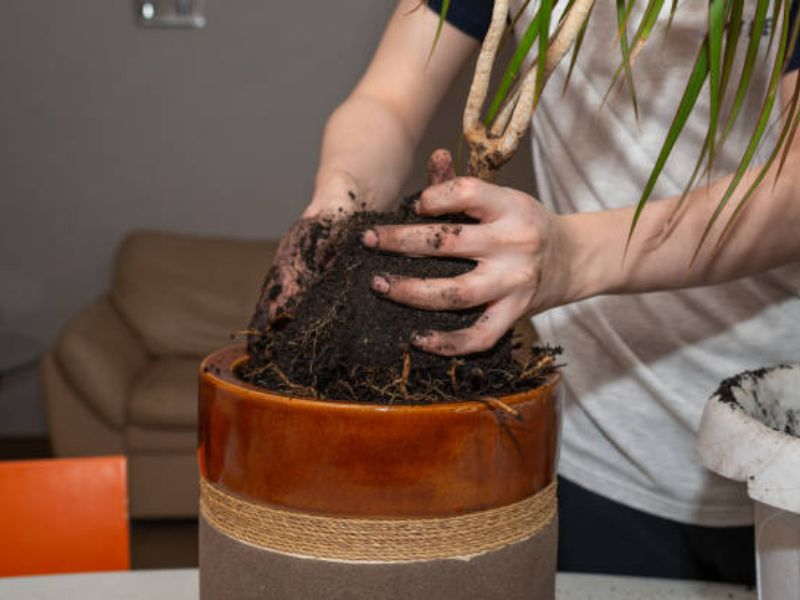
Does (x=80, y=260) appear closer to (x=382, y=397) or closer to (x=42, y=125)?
(x=42, y=125)

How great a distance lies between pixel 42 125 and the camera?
4664 mm

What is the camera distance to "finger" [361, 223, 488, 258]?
2.35ft

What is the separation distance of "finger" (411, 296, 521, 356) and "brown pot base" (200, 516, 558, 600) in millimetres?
132

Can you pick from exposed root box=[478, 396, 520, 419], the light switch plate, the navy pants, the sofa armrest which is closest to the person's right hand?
exposed root box=[478, 396, 520, 419]

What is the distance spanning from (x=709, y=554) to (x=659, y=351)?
0.25 metres

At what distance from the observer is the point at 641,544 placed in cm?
128

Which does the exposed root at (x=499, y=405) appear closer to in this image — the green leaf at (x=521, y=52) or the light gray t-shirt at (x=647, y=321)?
the green leaf at (x=521, y=52)

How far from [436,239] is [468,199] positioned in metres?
0.03

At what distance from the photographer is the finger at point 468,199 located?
2.33 ft

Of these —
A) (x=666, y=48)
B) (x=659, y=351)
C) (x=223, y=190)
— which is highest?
(x=666, y=48)

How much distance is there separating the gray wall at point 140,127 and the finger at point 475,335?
3.93 m

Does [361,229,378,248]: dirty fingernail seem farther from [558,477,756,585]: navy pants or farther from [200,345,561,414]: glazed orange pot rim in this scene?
[558,477,756,585]: navy pants

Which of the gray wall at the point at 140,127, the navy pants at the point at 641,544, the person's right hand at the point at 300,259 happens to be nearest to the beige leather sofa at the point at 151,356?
the gray wall at the point at 140,127

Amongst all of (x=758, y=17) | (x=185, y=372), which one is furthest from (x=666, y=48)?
(x=185, y=372)
